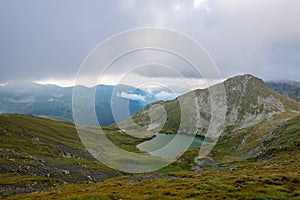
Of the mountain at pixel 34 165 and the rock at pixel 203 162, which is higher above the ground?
the mountain at pixel 34 165

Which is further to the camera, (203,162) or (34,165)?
(203,162)

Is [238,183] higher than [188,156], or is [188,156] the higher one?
[238,183]

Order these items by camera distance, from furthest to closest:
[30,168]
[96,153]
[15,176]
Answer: [96,153] → [30,168] → [15,176]

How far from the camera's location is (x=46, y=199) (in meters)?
34.1

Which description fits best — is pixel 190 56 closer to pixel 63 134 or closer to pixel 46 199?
pixel 46 199

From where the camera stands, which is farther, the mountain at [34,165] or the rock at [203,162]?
the rock at [203,162]

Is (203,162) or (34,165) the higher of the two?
(34,165)

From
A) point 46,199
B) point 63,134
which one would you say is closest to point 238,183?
point 46,199

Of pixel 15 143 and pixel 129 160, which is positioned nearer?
pixel 15 143

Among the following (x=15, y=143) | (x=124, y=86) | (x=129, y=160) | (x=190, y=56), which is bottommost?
(x=129, y=160)

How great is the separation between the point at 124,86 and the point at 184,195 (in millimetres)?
16952

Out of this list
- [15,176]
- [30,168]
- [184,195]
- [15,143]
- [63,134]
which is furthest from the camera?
[63,134]

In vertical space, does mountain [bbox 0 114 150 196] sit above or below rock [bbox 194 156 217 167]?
above

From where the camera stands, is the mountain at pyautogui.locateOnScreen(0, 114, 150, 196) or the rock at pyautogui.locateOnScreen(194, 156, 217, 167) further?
the rock at pyautogui.locateOnScreen(194, 156, 217, 167)
